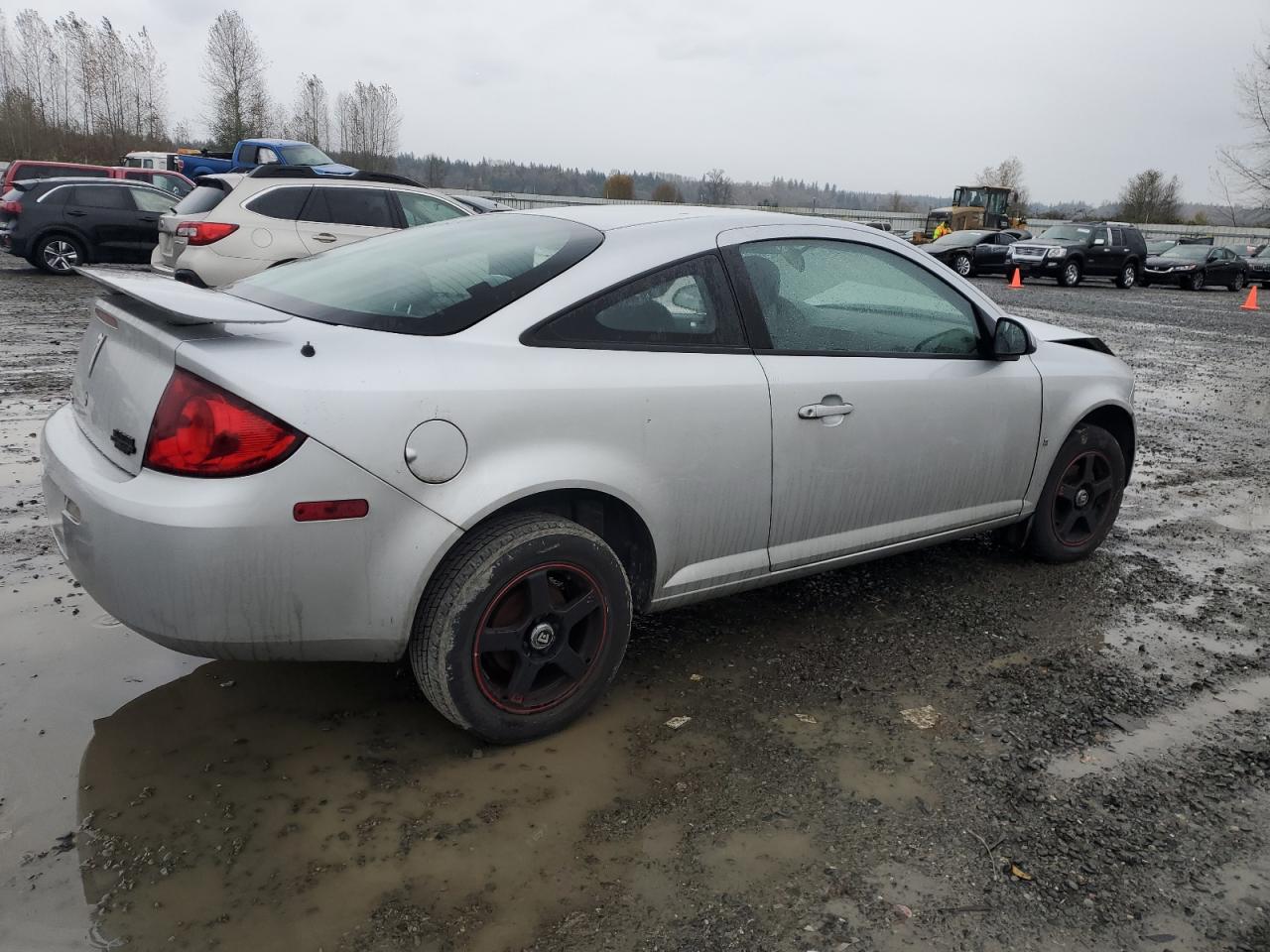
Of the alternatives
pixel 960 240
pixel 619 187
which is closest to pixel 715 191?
pixel 619 187

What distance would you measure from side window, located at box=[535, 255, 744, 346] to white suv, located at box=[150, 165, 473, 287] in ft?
22.9

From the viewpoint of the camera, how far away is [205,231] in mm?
9680

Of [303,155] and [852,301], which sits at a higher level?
[303,155]

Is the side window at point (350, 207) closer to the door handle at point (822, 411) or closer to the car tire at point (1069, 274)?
the door handle at point (822, 411)

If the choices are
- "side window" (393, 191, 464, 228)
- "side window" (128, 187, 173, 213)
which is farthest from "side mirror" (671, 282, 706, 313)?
"side window" (128, 187, 173, 213)

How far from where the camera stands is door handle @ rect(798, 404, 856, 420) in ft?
10.5

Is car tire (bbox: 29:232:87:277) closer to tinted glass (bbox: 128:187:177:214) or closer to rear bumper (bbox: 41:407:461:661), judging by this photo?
tinted glass (bbox: 128:187:177:214)

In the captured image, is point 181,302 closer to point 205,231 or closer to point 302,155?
point 205,231

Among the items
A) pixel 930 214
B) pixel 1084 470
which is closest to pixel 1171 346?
pixel 1084 470

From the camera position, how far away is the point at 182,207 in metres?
10.6

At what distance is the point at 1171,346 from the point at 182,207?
13.2 metres

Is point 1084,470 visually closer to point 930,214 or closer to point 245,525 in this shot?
point 245,525

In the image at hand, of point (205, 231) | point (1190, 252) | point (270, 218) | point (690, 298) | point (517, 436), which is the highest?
point (1190, 252)

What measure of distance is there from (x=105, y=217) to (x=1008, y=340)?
49.6ft
